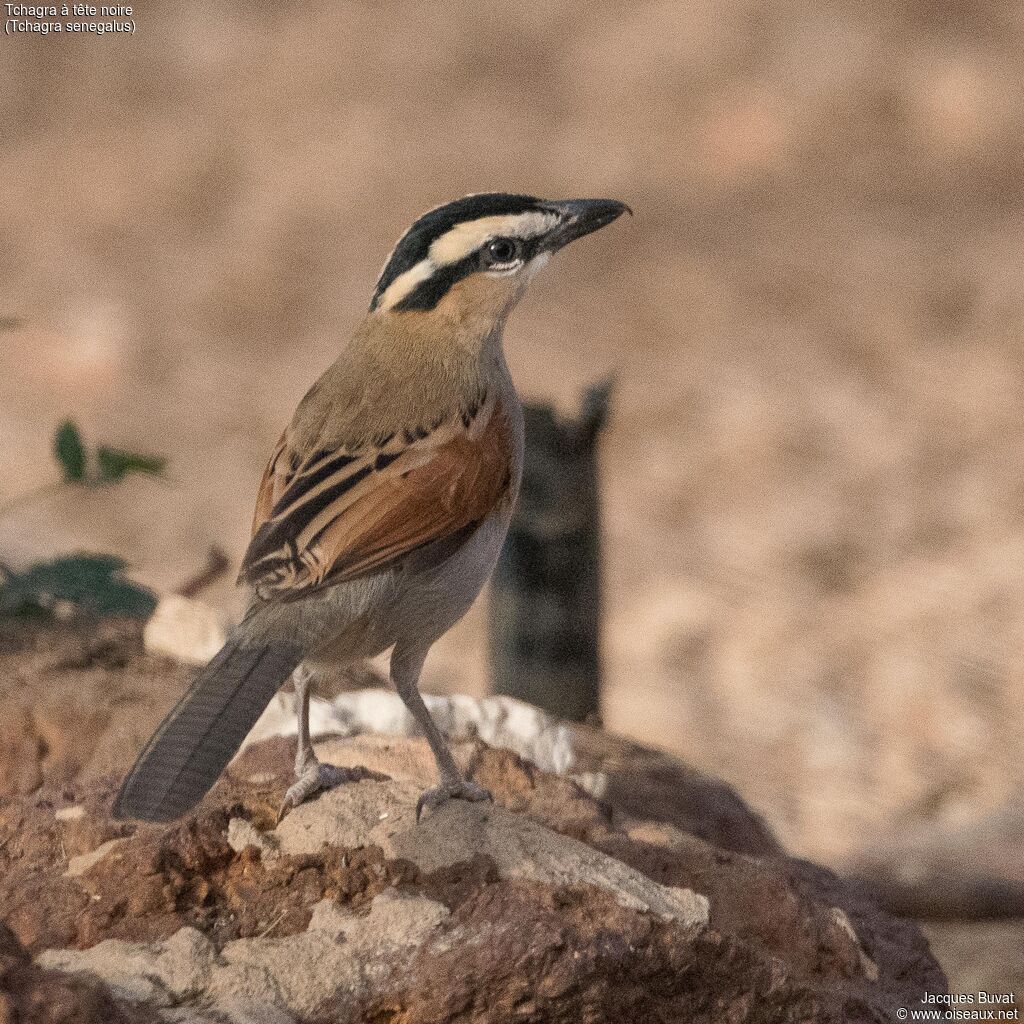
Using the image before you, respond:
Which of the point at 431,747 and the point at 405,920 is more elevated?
the point at 431,747

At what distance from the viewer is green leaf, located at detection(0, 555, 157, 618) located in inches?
240

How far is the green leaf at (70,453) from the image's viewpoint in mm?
6352

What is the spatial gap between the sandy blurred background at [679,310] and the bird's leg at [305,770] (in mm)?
2935

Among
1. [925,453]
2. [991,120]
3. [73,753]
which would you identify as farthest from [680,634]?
[991,120]

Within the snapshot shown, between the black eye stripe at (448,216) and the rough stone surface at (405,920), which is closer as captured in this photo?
the rough stone surface at (405,920)

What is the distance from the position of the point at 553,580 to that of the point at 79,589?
1910 mm

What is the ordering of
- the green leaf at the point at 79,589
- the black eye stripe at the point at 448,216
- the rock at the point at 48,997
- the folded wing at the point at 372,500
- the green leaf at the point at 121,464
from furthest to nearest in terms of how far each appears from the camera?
the green leaf at the point at 121,464
the green leaf at the point at 79,589
the black eye stripe at the point at 448,216
the folded wing at the point at 372,500
the rock at the point at 48,997

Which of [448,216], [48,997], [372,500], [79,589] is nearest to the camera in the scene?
[48,997]

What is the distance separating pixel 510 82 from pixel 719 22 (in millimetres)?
1773

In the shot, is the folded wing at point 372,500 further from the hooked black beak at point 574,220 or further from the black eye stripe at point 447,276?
the hooked black beak at point 574,220

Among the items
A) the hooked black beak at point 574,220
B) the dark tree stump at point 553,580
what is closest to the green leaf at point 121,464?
the dark tree stump at point 553,580

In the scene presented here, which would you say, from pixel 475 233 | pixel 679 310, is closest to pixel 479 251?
pixel 475 233

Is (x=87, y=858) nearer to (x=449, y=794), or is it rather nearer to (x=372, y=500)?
(x=449, y=794)

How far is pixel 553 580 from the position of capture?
7070 millimetres
